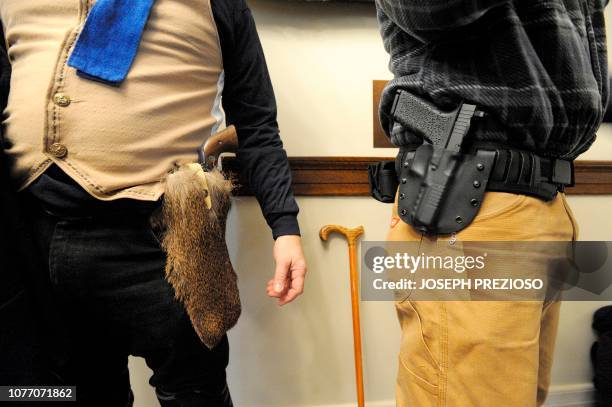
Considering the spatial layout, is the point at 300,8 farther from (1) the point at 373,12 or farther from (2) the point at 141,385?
(2) the point at 141,385

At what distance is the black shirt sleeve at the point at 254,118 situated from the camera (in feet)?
2.03

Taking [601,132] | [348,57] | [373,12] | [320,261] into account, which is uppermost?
[373,12]

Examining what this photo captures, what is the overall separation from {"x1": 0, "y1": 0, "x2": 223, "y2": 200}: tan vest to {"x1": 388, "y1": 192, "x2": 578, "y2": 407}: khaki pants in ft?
1.51

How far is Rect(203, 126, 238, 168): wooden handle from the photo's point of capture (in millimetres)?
567

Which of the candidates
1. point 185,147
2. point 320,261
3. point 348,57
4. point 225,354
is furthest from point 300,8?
point 225,354

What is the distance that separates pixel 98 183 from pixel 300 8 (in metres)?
0.73

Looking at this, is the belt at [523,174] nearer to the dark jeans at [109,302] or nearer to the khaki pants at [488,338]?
the khaki pants at [488,338]

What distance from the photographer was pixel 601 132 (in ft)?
3.44

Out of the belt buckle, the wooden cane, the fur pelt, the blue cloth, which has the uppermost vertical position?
the blue cloth

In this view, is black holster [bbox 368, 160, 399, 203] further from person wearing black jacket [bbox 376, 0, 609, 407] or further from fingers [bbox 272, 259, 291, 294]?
fingers [bbox 272, 259, 291, 294]

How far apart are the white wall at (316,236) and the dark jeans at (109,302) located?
1.38 ft


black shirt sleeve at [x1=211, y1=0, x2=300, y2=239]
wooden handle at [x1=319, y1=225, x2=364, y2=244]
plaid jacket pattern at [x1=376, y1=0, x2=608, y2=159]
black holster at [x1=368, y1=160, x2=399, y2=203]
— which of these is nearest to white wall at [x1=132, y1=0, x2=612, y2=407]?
wooden handle at [x1=319, y1=225, x2=364, y2=244]

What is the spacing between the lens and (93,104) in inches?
18.9

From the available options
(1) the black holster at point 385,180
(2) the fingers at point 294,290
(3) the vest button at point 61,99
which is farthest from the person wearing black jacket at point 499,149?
(3) the vest button at point 61,99
